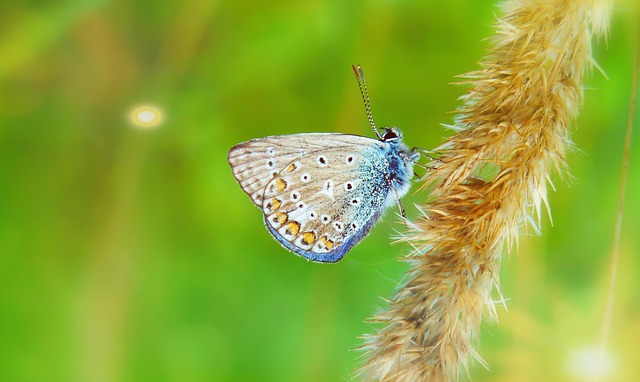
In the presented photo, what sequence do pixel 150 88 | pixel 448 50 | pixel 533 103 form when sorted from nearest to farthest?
pixel 533 103 < pixel 448 50 < pixel 150 88

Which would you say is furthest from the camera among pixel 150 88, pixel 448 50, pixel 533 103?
pixel 150 88

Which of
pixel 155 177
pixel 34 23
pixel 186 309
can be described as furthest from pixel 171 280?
pixel 34 23

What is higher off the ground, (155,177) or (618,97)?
(618,97)

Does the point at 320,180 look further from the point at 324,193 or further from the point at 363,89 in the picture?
the point at 363,89

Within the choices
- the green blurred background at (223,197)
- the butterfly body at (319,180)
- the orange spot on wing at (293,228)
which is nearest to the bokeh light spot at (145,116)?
the green blurred background at (223,197)

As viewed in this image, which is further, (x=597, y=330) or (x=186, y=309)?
(x=186, y=309)

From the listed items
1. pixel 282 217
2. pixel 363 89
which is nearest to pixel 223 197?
pixel 282 217

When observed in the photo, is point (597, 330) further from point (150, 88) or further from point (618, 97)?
point (150, 88)
